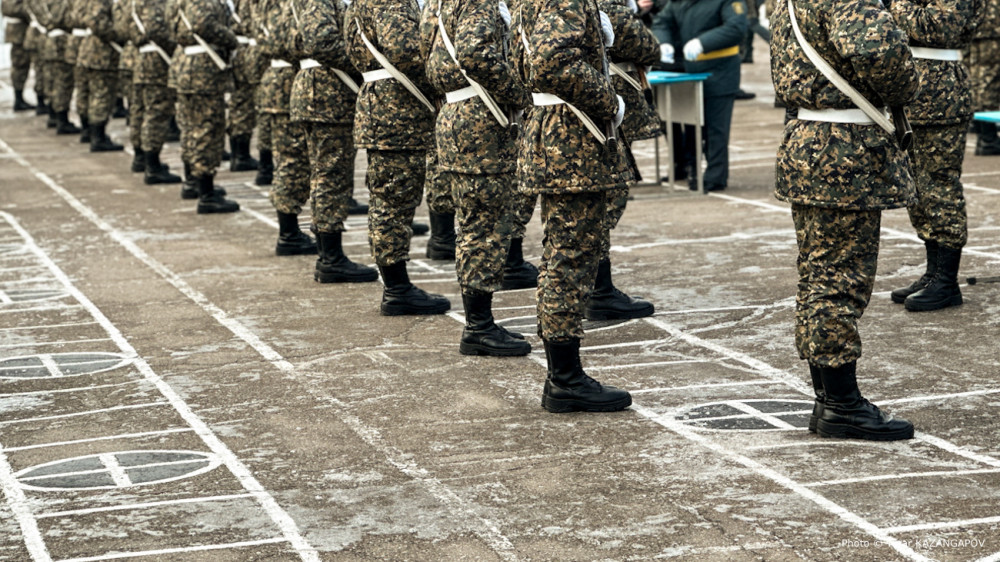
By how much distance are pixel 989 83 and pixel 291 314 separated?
7649mm

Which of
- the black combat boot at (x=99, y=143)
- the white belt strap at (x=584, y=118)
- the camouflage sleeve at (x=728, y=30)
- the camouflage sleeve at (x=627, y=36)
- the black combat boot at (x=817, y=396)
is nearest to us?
Result: the black combat boot at (x=817, y=396)

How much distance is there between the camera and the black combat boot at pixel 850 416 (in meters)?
5.52

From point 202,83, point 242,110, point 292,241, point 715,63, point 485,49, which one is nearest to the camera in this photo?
point 485,49

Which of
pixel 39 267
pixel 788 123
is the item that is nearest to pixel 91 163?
pixel 39 267

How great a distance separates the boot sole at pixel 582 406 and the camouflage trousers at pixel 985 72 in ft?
27.0

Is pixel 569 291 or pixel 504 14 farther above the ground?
pixel 504 14

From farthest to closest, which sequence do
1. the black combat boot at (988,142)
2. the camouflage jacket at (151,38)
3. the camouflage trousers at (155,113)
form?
the camouflage trousers at (155,113)
the camouflage jacket at (151,38)
the black combat boot at (988,142)

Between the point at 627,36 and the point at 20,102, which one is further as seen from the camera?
the point at 20,102

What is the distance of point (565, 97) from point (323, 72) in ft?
11.1

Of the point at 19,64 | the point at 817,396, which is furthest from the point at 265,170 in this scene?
the point at 19,64

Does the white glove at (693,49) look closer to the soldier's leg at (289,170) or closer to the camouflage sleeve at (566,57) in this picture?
the soldier's leg at (289,170)

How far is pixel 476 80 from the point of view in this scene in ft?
22.1

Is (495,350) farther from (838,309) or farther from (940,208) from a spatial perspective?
(940,208)

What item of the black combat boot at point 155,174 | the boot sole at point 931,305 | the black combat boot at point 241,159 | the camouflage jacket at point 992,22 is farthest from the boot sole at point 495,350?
the black combat boot at point 241,159
